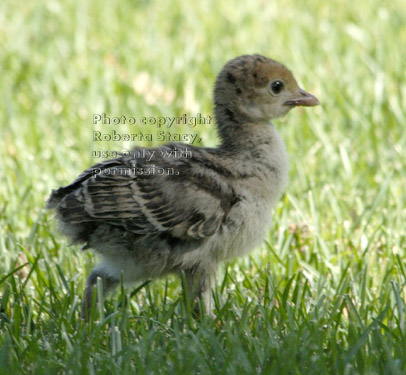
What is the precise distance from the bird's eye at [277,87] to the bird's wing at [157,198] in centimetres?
62

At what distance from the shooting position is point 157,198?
4.20 m

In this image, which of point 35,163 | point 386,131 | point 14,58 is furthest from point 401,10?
point 35,163

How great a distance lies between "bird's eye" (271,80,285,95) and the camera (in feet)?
15.3

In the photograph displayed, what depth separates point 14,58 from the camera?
314 inches

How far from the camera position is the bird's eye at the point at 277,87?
4660 millimetres

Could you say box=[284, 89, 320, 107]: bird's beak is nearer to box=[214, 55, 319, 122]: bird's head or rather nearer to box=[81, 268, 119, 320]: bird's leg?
box=[214, 55, 319, 122]: bird's head

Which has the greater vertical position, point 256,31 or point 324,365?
point 256,31

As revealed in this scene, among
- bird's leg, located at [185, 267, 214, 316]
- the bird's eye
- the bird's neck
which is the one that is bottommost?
bird's leg, located at [185, 267, 214, 316]

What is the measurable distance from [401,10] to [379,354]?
6.36 meters

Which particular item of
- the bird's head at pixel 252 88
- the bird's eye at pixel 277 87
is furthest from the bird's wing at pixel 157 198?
the bird's eye at pixel 277 87

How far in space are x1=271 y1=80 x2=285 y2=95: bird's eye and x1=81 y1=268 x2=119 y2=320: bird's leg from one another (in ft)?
4.46

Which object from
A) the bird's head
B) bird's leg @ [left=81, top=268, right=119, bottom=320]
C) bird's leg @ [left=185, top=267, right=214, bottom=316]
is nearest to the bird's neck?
the bird's head

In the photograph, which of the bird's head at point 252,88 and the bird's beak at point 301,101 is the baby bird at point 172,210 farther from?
the bird's beak at point 301,101

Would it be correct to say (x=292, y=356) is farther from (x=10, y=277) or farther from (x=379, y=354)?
(x=10, y=277)
